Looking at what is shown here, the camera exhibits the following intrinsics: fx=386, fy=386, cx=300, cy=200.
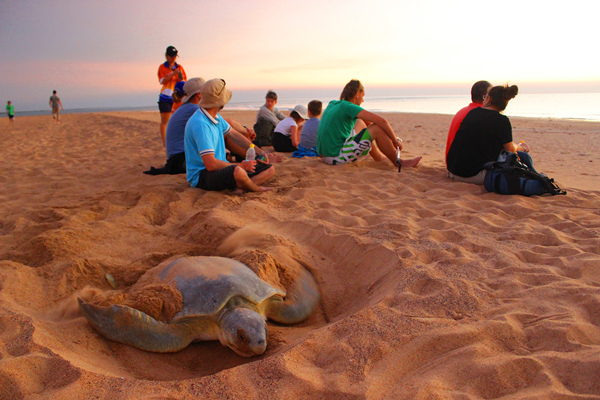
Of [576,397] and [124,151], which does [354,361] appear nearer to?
[576,397]

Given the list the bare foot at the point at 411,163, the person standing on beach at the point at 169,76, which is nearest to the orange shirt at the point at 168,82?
the person standing on beach at the point at 169,76

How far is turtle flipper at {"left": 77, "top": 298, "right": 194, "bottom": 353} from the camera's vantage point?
2.00m

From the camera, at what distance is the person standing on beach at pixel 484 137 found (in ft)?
14.4

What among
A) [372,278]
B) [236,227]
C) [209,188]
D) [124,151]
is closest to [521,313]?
[372,278]

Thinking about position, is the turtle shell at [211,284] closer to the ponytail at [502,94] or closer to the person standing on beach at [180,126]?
the person standing on beach at [180,126]

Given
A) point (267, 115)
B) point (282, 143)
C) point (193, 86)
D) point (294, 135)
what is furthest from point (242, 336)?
point (267, 115)

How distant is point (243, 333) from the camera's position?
6.31 ft

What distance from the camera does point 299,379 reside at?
163 centimetres

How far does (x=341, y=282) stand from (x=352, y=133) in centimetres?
333

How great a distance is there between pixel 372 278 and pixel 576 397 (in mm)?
1363

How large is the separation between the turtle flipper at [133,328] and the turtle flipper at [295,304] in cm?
56

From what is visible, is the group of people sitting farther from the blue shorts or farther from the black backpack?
the black backpack

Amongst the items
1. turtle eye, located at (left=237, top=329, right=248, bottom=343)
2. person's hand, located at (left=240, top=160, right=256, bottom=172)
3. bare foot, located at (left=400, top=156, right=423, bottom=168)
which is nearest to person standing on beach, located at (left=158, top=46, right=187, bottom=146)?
person's hand, located at (left=240, top=160, right=256, bottom=172)

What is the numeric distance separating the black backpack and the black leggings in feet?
12.9
